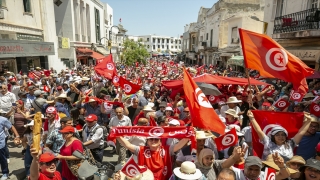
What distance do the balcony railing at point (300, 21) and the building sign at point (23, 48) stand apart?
1583 cm

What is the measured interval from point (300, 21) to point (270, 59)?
10432mm

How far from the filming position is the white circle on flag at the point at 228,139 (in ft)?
11.8

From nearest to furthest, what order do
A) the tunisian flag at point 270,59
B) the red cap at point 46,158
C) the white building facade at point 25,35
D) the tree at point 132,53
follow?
the red cap at point 46,158, the tunisian flag at point 270,59, the white building facade at point 25,35, the tree at point 132,53

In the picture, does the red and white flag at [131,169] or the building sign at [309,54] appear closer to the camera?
→ the red and white flag at [131,169]

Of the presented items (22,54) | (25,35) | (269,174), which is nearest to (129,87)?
(269,174)

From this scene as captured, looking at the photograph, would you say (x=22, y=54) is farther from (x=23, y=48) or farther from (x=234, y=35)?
(x=234, y=35)

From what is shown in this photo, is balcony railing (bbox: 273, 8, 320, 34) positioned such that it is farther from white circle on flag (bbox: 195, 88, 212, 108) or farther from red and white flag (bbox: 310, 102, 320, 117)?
white circle on flag (bbox: 195, 88, 212, 108)

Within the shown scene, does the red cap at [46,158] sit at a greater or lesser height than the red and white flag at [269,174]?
greater

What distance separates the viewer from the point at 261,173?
2.88 metres

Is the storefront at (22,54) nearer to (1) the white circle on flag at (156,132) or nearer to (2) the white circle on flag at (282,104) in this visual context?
(1) the white circle on flag at (156,132)

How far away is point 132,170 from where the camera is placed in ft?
9.77

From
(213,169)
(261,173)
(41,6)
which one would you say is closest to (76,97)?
(213,169)

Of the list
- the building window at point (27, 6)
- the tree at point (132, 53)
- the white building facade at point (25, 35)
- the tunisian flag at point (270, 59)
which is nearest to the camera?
the tunisian flag at point (270, 59)

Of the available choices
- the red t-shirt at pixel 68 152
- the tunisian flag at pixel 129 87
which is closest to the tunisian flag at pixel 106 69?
the tunisian flag at pixel 129 87
